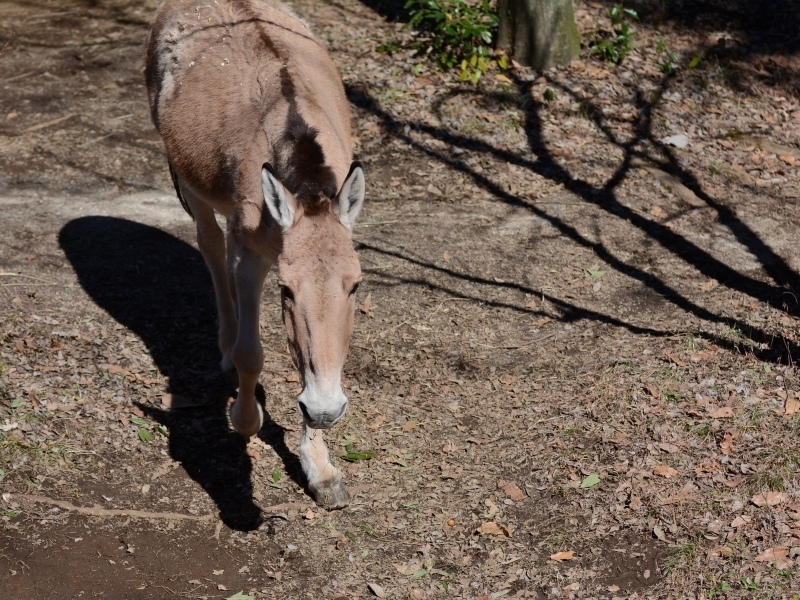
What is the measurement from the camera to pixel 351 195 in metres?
4.28

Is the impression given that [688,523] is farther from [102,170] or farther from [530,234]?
[102,170]

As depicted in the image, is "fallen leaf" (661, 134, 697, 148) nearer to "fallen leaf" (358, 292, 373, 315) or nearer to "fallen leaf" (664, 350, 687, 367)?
"fallen leaf" (664, 350, 687, 367)

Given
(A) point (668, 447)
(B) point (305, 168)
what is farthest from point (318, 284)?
(A) point (668, 447)

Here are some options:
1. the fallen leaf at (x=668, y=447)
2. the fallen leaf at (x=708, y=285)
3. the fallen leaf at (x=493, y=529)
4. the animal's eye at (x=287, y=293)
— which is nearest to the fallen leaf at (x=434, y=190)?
the fallen leaf at (x=708, y=285)

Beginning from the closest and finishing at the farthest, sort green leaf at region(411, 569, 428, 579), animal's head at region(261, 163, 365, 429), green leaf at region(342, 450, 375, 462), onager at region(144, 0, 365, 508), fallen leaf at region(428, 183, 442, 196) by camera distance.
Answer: animal's head at region(261, 163, 365, 429), onager at region(144, 0, 365, 508), green leaf at region(411, 569, 428, 579), green leaf at region(342, 450, 375, 462), fallen leaf at region(428, 183, 442, 196)

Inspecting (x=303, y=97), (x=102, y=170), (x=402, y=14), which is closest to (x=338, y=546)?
(x=303, y=97)

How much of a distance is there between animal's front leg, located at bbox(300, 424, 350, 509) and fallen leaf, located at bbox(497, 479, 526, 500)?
0.93 meters

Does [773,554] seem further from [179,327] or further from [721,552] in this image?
[179,327]

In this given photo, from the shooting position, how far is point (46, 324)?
21.2ft

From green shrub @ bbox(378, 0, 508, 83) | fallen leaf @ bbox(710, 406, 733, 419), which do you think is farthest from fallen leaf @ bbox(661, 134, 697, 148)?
fallen leaf @ bbox(710, 406, 733, 419)

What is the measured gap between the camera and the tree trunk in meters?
10.0

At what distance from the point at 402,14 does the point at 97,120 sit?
13.7 ft

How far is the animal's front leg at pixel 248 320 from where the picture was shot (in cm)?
506

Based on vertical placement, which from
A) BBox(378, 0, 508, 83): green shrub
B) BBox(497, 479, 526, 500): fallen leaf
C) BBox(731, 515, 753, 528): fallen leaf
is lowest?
BBox(497, 479, 526, 500): fallen leaf
